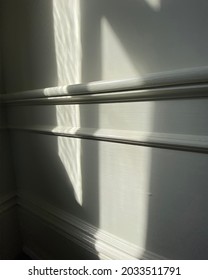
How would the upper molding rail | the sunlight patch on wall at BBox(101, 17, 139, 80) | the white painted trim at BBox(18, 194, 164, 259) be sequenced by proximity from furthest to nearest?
the white painted trim at BBox(18, 194, 164, 259) < the sunlight patch on wall at BBox(101, 17, 139, 80) < the upper molding rail

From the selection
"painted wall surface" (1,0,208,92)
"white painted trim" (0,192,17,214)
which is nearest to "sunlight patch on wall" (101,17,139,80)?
"painted wall surface" (1,0,208,92)

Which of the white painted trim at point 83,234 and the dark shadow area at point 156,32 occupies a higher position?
the dark shadow area at point 156,32

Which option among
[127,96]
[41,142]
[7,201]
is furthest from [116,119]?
[7,201]

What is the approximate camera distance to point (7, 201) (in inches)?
40.2

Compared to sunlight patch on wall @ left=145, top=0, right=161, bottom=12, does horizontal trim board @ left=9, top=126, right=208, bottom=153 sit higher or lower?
lower

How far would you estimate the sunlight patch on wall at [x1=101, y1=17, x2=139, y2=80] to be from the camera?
588 mm

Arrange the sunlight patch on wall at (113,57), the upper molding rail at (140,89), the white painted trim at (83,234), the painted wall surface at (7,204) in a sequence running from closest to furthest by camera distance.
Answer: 1. the upper molding rail at (140,89)
2. the sunlight patch on wall at (113,57)
3. the white painted trim at (83,234)
4. the painted wall surface at (7,204)

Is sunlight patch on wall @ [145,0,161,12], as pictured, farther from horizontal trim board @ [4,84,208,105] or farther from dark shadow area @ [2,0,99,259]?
dark shadow area @ [2,0,99,259]

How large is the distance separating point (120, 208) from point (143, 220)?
8cm

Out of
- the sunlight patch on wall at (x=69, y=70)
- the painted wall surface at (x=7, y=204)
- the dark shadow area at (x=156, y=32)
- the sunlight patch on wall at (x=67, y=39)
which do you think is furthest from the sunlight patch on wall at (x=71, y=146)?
the painted wall surface at (x=7, y=204)

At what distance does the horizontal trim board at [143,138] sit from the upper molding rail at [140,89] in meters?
0.10

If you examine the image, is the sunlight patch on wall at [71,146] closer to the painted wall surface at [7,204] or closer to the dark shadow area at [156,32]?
the dark shadow area at [156,32]

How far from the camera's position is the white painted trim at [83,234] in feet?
2.37
